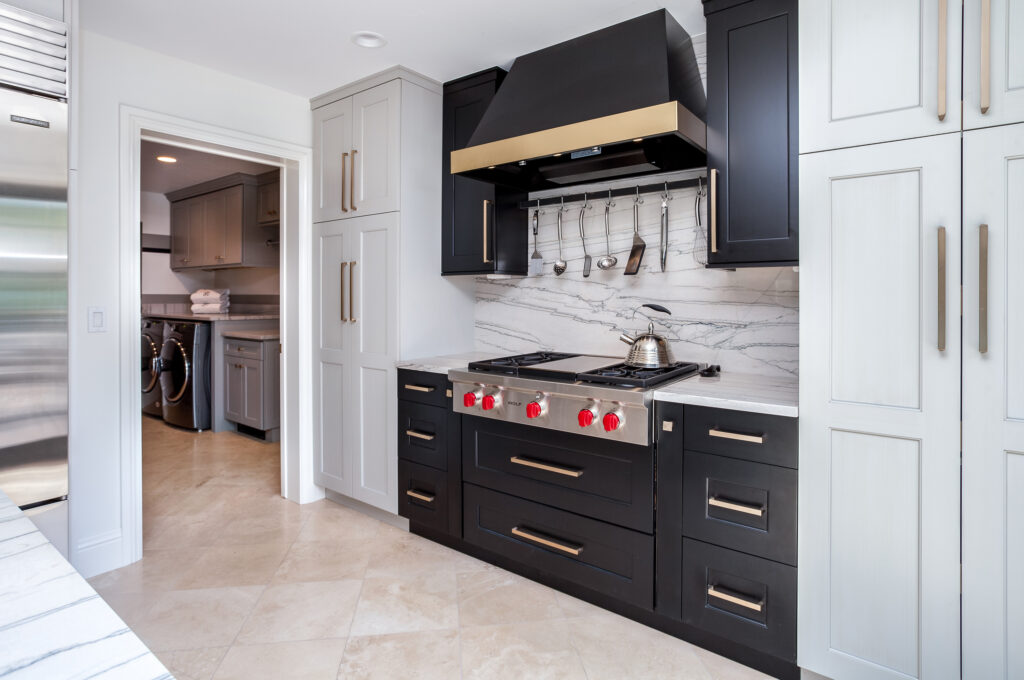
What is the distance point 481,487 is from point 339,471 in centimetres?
108

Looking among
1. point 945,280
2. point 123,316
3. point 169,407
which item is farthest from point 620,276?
point 169,407

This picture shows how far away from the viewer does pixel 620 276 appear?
111 inches

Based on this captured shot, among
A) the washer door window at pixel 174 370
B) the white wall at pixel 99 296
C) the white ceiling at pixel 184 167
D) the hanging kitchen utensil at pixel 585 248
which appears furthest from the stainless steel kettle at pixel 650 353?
the washer door window at pixel 174 370

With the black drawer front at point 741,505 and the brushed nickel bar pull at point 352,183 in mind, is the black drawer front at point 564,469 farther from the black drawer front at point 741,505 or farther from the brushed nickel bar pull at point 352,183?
the brushed nickel bar pull at point 352,183

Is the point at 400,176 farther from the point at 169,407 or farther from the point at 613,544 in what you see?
the point at 169,407

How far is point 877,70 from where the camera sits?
1609mm

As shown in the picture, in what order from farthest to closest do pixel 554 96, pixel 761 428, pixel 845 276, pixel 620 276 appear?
pixel 620 276 → pixel 554 96 → pixel 761 428 → pixel 845 276

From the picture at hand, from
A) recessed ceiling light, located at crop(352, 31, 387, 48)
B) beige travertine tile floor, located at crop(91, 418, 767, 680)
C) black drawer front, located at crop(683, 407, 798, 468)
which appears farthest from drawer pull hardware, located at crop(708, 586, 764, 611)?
recessed ceiling light, located at crop(352, 31, 387, 48)

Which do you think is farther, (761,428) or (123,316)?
(123,316)

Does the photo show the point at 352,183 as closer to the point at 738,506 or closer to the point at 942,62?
the point at 738,506

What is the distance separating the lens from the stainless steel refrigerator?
1.95 metres

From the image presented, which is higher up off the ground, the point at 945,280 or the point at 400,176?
the point at 400,176

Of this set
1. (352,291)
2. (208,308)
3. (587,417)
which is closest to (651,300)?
(587,417)

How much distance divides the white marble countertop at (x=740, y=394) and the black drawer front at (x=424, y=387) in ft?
3.56
